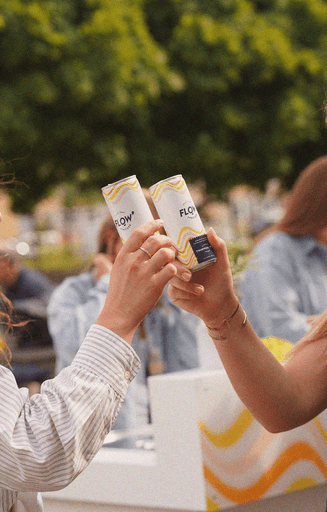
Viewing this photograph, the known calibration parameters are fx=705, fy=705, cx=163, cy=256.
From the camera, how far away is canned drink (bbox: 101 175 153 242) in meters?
1.61

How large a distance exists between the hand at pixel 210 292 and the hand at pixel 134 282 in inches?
10.8

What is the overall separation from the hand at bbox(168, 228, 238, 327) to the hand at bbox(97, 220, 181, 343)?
27cm

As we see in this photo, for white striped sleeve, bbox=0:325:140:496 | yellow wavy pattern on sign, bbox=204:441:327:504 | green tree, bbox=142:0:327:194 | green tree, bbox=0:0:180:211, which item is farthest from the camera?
green tree, bbox=142:0:327:194

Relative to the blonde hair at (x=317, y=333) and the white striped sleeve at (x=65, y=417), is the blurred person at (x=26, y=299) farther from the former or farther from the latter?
the white striped sleeve at (x=65, y=417)

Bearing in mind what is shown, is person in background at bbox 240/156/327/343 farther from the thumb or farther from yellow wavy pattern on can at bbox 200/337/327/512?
the thumb

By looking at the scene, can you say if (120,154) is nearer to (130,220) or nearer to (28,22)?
(28,22)

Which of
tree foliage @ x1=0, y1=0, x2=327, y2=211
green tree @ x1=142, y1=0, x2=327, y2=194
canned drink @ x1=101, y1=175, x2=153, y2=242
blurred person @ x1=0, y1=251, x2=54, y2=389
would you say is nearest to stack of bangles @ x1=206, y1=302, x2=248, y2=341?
canned drink @ x1=101, y1=175, x2=153, y2=242

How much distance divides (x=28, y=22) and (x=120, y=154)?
228 cm

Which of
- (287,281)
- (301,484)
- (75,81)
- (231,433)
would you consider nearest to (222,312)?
(231,433)

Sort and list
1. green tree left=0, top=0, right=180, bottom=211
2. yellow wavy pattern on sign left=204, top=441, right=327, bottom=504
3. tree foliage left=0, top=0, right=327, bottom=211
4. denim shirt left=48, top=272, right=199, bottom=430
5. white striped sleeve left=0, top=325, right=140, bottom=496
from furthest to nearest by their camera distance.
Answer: tree foliage left=0, top=0, right=327, bottom=211, green tree left=0, top=0, right=180, bottom=211, denim shirt left=48, top=272, right=199, bottom=430, yellow wavy pattern on sign left=204, top=441, right=327, bottom=504, white striped sleeve left=0, top=325, right=140, bottom=496

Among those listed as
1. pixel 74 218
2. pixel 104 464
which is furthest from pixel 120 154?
pixel 74 218

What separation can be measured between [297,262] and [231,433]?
1.72 meters

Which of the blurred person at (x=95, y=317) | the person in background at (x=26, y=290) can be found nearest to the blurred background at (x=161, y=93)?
the person in background at (x=26, y=290)

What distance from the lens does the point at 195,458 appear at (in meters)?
2.36
